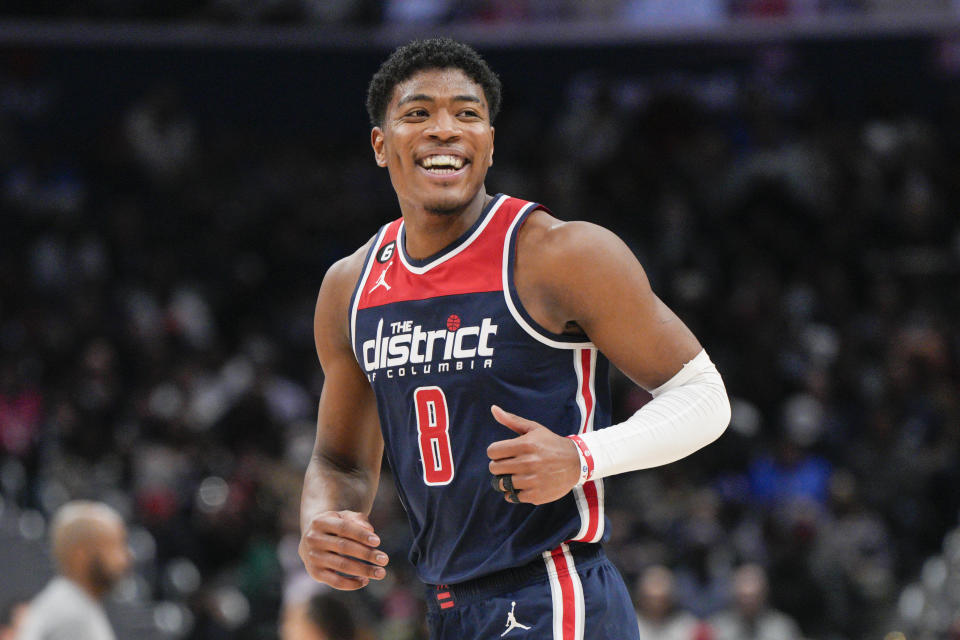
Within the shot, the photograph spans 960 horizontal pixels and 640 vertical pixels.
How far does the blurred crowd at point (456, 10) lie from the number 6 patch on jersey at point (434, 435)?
38.0 feet

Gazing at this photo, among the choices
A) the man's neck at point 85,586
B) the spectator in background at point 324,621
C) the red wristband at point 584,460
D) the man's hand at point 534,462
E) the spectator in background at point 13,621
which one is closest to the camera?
the man's hand at point 534,462

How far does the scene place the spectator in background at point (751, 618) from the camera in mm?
9578

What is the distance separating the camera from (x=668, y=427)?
10.7 feet

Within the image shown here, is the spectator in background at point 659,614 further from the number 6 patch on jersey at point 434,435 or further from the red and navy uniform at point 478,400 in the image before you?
the number 6 patch on jersey at point 434,435

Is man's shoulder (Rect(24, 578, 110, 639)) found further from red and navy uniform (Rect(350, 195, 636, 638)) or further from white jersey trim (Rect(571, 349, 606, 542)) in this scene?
white jersey trim (Rect(571, 349, 606, 542))

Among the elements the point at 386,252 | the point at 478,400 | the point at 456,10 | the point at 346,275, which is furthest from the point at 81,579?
the point at 456,10

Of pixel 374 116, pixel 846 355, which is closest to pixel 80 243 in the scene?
pixel 846 355

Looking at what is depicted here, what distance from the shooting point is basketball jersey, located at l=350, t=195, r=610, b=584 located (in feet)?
11.1

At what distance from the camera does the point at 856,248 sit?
532 inches

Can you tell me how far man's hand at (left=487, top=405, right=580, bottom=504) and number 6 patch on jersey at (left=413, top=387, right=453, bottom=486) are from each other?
36 cm

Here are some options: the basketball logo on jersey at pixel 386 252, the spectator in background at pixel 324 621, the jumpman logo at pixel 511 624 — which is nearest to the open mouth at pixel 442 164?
the basketball logo on jersey at pixel 386 252

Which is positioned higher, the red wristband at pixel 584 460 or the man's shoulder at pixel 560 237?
the man's shoulder at pixel 560 237

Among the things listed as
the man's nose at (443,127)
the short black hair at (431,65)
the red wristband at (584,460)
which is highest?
the short black hair at (431,65)

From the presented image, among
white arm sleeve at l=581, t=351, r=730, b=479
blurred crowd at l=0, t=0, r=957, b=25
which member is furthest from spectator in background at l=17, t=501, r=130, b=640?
blurred crowd at l=0, t=0, r=957, b=25
